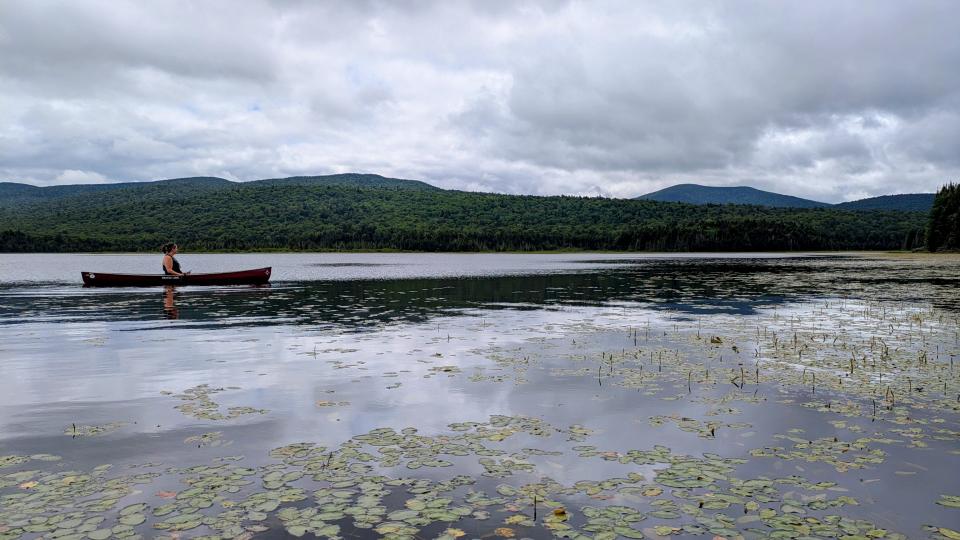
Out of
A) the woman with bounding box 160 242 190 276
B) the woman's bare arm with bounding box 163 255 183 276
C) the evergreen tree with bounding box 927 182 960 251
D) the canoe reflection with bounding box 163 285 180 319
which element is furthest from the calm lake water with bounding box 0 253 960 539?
the evergreen tree with bounding box 927 182 960 251

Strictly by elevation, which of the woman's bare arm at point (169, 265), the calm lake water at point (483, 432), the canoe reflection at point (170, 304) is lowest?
the canoe reflection at point (170, 304)

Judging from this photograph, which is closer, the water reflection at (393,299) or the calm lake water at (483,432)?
the calm lake water at (483,432)

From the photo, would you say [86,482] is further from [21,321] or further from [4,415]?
[21,321]

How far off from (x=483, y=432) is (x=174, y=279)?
171 ft

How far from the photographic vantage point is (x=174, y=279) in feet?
189

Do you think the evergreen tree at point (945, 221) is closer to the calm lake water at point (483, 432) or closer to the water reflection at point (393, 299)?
the water reflection at point (393, 299)

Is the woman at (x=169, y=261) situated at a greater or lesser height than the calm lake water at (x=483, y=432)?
greater

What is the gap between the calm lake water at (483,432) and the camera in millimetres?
9320

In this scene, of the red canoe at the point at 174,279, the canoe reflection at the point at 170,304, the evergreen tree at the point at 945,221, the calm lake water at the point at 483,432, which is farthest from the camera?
the evergreen tree at the point at 945,221

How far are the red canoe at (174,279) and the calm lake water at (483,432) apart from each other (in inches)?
1117

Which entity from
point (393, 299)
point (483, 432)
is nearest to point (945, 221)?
point (393, 299)

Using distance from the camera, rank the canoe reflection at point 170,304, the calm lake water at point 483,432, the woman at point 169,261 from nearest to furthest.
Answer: the calm lake water at point 483,432 < the canoe reflection at point 170,304 < the woman at point 169,261

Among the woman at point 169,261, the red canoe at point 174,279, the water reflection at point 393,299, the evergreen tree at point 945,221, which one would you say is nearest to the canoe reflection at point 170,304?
the water reflection at point 393,299

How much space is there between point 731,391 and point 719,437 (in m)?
4.71
